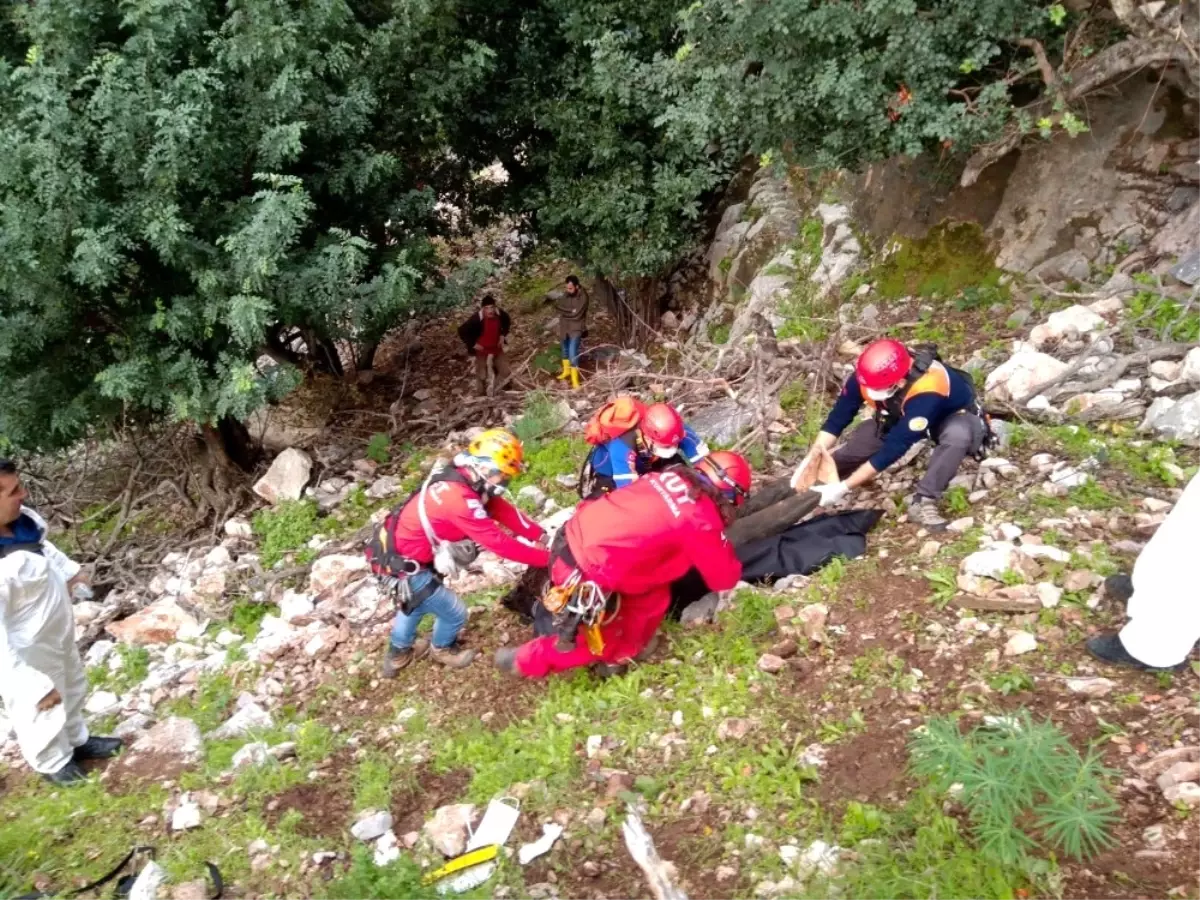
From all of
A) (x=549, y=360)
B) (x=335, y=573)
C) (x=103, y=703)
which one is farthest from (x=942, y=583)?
(x=549, y=360)

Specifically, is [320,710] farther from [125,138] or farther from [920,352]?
[125,138]

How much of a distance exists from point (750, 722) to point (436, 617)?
6.26ft

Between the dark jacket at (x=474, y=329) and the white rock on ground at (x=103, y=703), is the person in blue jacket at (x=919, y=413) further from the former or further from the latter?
the dark jacket at (x=474, y=329)

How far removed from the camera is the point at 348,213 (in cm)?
841

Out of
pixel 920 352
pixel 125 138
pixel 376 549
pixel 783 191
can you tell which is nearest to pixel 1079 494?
pixel 920 352

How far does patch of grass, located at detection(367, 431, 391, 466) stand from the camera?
335 inches

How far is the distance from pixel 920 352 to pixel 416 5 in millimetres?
6462

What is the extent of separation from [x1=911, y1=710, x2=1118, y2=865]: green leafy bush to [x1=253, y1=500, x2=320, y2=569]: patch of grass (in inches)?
223

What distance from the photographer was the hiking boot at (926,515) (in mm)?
4430

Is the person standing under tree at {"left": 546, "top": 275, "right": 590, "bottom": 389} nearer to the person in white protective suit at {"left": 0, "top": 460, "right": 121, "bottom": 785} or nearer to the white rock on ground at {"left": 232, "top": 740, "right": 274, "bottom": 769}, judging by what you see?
the white rock on ground at {"left": 232, "top": 740, "right": 274, "bottom": 769}

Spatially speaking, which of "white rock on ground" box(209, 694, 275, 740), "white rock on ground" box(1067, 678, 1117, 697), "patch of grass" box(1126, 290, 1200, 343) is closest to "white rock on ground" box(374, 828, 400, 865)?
"white rock on ground" box(209, 694, 275, 740)

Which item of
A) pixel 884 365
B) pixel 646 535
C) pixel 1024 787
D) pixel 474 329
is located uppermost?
pixel 884 365

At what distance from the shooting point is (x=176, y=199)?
648 cm

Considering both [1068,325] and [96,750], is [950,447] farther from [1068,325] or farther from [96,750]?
[96,750]
